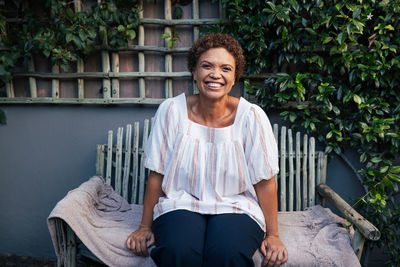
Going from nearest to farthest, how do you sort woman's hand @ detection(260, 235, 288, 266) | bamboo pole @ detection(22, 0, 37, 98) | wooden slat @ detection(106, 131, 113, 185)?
woman's hand @ detection(260, 235, 288, 266) < wooden slat @ detection(106, 131, 113, 185) < bamboo pole @ detection(22, 0, 37, 98)

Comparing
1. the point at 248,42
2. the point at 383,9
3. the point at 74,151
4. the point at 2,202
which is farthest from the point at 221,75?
the point at 2,202

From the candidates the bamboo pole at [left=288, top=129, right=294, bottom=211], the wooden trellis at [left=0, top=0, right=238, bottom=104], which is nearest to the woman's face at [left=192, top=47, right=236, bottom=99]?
the wooden trellis at [left=0, top=0, right=238, bottom=104]

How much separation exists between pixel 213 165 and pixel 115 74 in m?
1.21

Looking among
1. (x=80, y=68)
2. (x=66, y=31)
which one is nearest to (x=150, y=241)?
(x=80, y=68)

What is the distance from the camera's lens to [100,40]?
246 centimetres

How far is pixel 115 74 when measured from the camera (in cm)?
253

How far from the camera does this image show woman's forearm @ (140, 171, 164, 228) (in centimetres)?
190

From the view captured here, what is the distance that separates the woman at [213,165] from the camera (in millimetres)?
1758

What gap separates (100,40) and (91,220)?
137 cm

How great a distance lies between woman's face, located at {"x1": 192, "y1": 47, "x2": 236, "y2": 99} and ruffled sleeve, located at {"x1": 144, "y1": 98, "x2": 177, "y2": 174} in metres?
0.27

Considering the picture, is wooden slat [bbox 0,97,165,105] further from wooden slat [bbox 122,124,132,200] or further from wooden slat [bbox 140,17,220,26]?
wooden slat [bbox 140,17,220,26]

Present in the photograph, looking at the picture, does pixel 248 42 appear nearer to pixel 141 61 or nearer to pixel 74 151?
pixel 141 61

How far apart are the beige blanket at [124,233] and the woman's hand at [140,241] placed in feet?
0.13

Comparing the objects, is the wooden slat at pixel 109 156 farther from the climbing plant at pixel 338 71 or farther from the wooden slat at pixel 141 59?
the climbing plant at pixel 338 71
